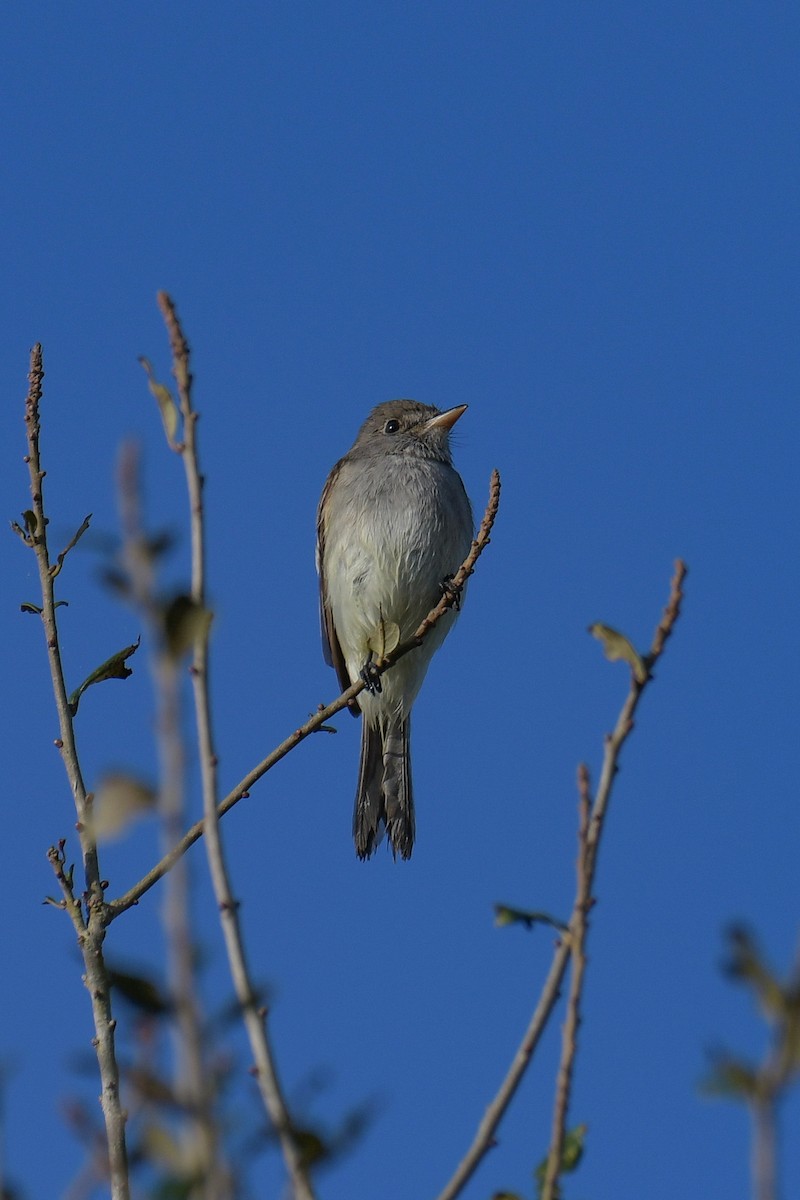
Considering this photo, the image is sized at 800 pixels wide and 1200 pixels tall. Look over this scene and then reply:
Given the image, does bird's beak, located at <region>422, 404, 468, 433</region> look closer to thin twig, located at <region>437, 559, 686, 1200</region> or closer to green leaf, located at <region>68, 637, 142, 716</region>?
green leaf, located at <region>68, 637, 142, 716</region>

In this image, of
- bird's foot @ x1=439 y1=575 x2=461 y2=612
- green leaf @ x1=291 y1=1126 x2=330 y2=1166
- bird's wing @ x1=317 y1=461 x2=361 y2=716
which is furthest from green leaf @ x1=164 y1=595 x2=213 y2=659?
bird's wing @ x1=317 y1=461 x2=361 y2=716

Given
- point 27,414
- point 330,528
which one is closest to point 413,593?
point 330,528

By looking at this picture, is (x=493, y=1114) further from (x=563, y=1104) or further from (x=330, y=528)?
(x=330, y=528)

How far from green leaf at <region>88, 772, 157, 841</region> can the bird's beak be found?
871cm

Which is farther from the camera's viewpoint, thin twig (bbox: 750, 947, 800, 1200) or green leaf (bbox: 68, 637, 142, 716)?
green leaf (bbox: 68, 637, 142, 716)

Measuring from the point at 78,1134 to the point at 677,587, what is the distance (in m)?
1.20

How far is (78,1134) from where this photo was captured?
1.84m

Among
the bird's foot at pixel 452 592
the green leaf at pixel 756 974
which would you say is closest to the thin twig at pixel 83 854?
the green leaf at pixel 756 974

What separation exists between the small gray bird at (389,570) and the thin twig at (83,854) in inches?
163

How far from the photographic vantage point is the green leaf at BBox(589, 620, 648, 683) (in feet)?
7.06

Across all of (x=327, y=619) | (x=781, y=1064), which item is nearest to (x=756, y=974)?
(x=781, y=1064)

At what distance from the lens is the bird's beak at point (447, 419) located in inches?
394

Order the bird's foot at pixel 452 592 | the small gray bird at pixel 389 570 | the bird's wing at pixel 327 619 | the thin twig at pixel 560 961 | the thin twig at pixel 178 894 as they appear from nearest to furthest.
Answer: the thin twig at pixel 178 894
the thin twig at pixel 560 961
the bird's foot at pixel 452 592
the small gray bird at pixel 389 570
the bird's wing at pixel 327 619

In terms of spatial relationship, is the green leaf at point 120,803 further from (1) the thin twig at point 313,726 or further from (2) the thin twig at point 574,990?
(1) the thin twig at point 313,726
